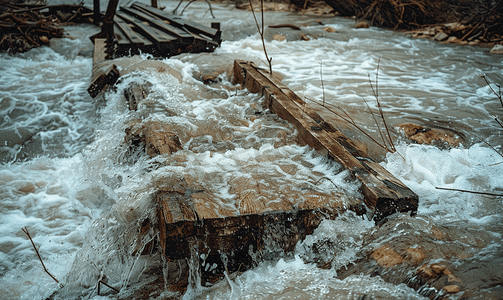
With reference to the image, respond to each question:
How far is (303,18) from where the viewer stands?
494 inches

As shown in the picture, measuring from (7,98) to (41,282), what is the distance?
14.0 ft

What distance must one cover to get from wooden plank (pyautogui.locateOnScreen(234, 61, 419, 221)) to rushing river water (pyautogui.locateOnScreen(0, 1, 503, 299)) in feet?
0.28

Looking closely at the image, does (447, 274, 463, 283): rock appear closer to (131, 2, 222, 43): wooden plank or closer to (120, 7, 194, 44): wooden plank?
(120, 7, 194, 44): wooden plank

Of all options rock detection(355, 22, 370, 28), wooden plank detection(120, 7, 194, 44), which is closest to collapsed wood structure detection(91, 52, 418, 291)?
wooden plank detection(120, 7, 194, 44)

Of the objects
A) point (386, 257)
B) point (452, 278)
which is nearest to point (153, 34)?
point (386, 257)

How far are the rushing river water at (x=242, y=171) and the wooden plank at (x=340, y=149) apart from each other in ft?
0.28

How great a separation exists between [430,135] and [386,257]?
258cm

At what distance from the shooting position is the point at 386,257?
6.77ft

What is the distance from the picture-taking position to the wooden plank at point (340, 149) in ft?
7.50

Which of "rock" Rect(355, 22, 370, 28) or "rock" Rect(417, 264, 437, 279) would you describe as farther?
"rock" Rect(355, 22, 370, 28)

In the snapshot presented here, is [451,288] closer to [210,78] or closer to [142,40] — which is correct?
[210,78]

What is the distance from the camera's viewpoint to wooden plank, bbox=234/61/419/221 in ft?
7.50

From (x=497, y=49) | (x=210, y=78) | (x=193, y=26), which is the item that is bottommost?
(x=210, y=78)

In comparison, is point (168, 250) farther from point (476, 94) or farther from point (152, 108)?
point (476, 94)
